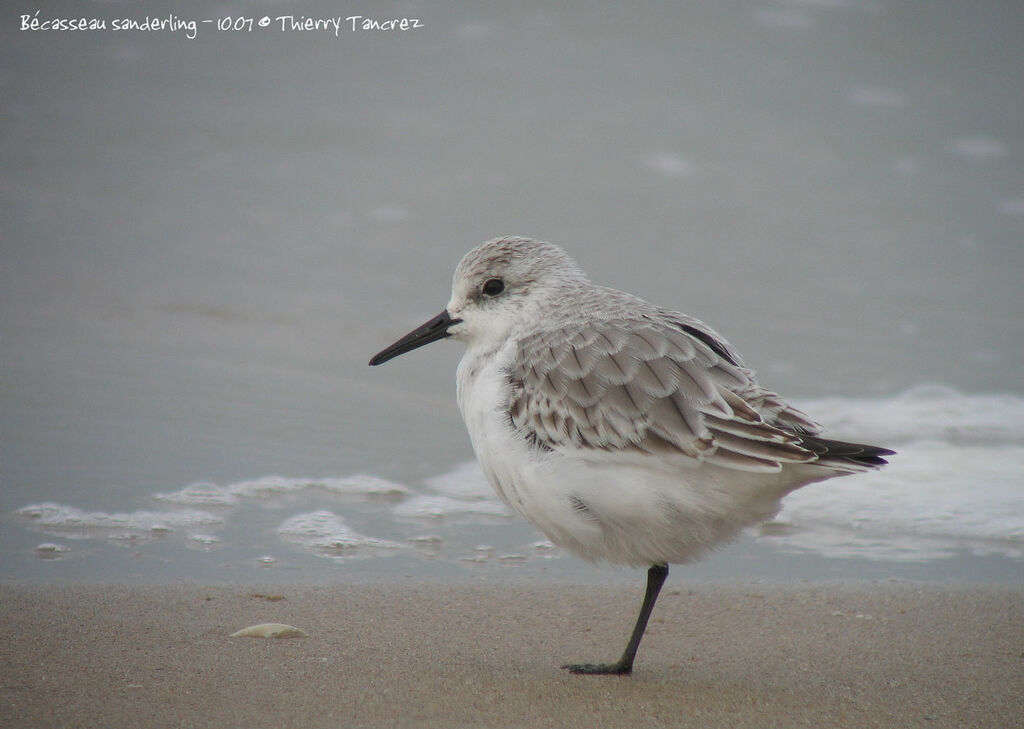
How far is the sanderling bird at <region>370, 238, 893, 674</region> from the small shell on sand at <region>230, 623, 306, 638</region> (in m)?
0.89

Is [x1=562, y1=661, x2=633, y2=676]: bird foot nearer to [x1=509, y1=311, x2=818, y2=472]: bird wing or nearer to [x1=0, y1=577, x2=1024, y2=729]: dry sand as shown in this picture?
[x1=0, y1=577, x2=1024, y2=729]: dry sand

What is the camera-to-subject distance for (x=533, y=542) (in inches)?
202

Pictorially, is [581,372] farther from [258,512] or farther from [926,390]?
[926,390]

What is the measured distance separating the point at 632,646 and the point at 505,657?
17.5 inches

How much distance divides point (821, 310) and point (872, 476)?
2673mm

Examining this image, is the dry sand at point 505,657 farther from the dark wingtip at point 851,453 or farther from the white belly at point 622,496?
the dark wingtip at point 851,453

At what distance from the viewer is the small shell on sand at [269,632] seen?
144 inches

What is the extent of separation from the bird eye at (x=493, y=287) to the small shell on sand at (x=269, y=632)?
147 cm

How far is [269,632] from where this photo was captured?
3.67 m

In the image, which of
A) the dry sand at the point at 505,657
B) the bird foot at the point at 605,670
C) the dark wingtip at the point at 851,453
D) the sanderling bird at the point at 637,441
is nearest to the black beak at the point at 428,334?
the sanderling bird at the point at 637,441

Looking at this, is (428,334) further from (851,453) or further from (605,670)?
(851,453)

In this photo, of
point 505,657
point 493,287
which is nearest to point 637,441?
point 505,657

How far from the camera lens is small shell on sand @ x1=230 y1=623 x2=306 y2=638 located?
3662 mm

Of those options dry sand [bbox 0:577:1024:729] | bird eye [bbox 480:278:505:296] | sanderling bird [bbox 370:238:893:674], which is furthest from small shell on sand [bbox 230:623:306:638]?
bird eye [bbox 480:278:505:296]
